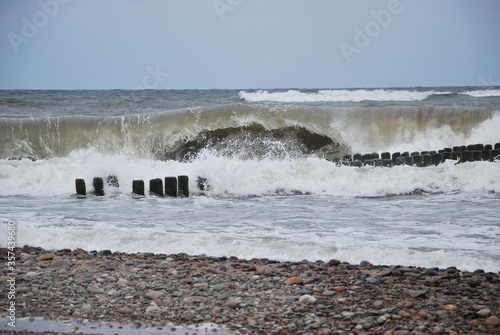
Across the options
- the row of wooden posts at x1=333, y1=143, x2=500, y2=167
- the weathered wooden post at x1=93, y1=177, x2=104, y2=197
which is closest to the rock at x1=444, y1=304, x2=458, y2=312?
the weathered wooden post at x1=93, y1=177, x2=104, y2=197

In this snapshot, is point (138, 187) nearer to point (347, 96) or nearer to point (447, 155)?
point (447, 155)

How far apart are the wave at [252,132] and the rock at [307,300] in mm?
9863

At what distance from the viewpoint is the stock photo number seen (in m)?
3.97

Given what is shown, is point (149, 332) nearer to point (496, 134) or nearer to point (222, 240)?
point (222, 240)

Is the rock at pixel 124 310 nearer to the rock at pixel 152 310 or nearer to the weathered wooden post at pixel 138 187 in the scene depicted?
the rock at pixel 152 310

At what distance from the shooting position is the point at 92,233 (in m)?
6.53

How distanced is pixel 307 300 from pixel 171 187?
18.4 ft

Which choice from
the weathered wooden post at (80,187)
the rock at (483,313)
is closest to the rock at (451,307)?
the rock at (483,313)

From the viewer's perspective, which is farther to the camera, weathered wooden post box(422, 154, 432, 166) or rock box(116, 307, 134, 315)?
weathered wooden post box(422, 154, 432, 166)

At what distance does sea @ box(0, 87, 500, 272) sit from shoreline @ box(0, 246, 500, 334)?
64 cm

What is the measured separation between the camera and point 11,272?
4969 mm

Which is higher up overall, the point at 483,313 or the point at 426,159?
the point at 426,159

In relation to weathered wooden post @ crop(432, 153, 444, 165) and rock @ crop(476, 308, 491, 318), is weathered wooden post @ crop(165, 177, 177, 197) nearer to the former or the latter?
weathered wooden post @ crop(432, 153, 444, 165)

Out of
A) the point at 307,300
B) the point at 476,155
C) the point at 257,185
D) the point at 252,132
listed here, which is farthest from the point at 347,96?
the point at 307,300
